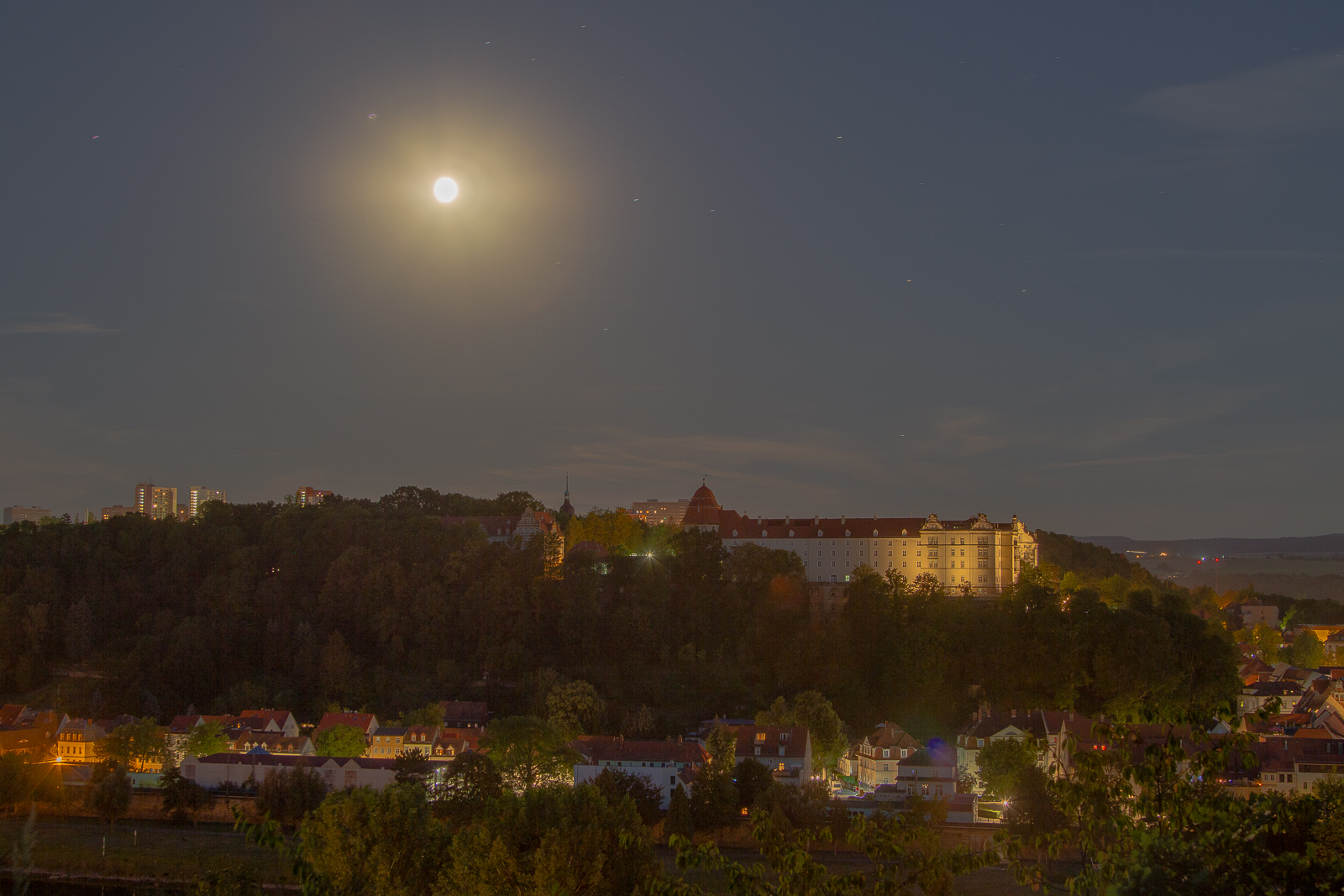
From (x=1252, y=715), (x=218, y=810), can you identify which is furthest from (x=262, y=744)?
(x=1252, y=715)

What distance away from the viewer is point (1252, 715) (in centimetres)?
544

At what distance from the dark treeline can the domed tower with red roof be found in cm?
607

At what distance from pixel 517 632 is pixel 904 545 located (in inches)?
850

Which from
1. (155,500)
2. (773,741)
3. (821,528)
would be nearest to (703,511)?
(821,528)

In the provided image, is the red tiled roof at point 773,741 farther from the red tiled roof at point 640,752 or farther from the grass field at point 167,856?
the grass field at point 167,856

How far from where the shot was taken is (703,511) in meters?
61.1

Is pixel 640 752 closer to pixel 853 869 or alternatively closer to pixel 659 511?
pixel 853 869

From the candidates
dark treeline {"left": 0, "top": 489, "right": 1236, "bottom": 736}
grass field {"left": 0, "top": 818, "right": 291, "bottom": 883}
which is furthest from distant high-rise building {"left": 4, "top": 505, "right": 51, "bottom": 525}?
grass field {"left": 0, "top": 818, "right": 291, "bottom": 883}

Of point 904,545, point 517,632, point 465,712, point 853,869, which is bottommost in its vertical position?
point 853,869

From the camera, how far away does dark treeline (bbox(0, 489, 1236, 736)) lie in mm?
43688

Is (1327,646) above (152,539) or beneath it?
beneath

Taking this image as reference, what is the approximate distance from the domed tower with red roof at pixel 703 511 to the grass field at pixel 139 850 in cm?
3326

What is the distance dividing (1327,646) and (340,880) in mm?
69739

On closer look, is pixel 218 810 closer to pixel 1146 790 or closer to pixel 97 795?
pixel 97 795
